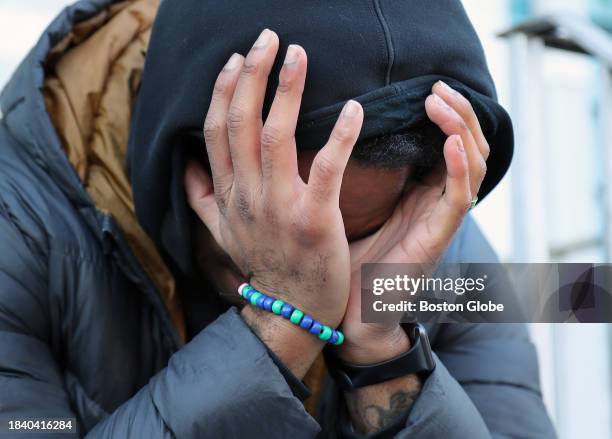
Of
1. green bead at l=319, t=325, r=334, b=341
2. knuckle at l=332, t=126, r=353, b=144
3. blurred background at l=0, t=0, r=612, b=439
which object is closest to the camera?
knuckle at l=332, t=126, r=353, b=144

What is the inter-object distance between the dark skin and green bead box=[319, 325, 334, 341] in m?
0.01

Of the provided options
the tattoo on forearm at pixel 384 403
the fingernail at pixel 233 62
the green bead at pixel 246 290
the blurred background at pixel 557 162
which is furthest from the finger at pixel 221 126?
the blurred background at pixel 557 162

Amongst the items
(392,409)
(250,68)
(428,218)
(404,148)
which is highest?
(250,68)

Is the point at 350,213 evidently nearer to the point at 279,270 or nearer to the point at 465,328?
the point at 279,270

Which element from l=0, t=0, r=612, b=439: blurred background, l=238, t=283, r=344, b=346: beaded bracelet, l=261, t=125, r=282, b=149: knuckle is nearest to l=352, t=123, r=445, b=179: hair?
l=261, t=125, r=282, b=149: knuckle

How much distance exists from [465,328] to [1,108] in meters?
0.92

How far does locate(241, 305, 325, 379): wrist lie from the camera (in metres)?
1.05

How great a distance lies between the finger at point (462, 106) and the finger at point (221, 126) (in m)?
0.27

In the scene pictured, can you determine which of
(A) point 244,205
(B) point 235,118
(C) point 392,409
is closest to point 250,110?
(B) point 235,118

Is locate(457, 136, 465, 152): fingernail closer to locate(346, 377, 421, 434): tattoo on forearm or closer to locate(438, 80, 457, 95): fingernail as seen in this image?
locate(438, 80, 457, 95): fingernail

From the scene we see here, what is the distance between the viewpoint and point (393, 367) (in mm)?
1133

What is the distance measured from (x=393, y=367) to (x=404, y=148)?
1.04 ft

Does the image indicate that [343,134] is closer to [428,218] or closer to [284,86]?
[284,86]

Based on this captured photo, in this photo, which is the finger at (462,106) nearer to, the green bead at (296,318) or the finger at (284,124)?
the finger at (284,124)
